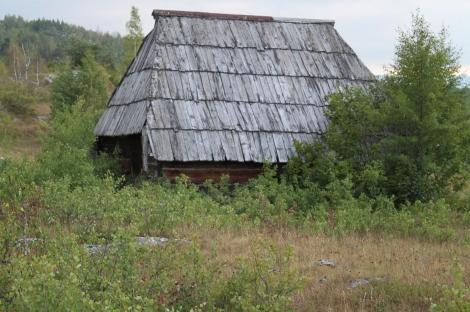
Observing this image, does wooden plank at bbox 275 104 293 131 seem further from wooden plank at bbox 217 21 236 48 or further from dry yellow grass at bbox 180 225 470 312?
dry yellow grass at bbox 180 225 470 312

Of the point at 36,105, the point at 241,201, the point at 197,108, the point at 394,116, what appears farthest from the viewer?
the point at 36,105

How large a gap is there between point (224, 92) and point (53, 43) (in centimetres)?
7562

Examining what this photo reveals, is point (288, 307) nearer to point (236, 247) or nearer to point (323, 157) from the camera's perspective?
point (236, 247)

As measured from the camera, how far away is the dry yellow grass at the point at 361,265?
17.4 feet

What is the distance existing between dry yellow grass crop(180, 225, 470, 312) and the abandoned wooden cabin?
4.28m

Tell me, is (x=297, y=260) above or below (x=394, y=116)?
below

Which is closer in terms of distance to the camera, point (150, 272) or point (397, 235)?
→ point (150, 272)

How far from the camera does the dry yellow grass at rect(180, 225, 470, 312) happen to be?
530cm

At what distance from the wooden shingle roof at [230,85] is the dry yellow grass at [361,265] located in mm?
4258

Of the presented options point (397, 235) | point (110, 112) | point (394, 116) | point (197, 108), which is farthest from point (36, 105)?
point (397, 235)

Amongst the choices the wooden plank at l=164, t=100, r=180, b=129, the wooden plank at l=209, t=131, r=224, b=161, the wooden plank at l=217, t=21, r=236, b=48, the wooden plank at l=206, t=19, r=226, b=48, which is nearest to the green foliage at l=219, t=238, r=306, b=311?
the wooden plank at l=209, t=131, r=224, b=161

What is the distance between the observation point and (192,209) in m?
8.59

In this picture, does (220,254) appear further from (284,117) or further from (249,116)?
(284,117)

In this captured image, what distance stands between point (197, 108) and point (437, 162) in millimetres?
5054
